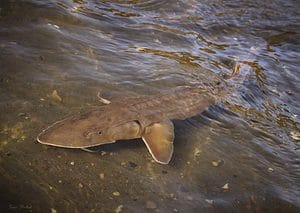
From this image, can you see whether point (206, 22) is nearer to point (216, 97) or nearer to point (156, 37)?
point (156, 37)

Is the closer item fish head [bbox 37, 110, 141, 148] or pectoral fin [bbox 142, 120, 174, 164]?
fish head [bbox 37, 110, 141, 148]

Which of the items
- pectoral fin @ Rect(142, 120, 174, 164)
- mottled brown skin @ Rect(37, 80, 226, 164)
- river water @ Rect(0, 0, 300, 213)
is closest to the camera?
river water @ Rect(0, 0, 300, 213)

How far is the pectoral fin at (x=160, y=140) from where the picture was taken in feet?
14.5

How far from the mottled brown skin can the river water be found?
19 centimetres

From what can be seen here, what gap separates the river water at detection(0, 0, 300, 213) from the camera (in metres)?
4.04

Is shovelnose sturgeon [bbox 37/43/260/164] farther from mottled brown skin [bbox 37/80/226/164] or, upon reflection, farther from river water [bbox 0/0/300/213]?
river water [bbox 0/0/300/213]

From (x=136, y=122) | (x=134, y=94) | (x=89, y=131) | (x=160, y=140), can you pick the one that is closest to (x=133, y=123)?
(x=136, y=122)

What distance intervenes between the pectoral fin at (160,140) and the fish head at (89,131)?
0.17m

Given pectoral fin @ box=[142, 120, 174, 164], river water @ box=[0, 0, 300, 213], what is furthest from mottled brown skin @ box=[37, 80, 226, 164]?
river water @ box=[0, 0, 300, 213]

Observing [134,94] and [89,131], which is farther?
[134,94]

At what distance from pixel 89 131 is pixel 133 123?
2.19ft

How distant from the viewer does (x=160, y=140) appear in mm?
4645

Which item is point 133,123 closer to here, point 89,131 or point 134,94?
point 89,131

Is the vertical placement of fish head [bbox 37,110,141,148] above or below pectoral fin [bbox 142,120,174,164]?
above
